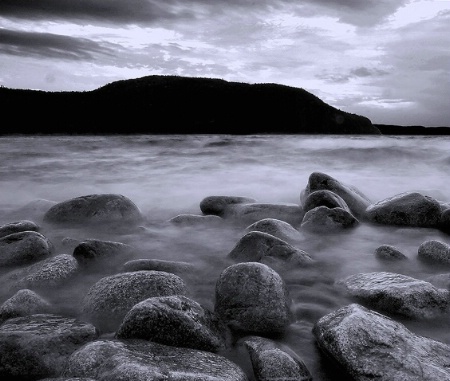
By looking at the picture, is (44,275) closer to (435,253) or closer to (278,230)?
(278,230)

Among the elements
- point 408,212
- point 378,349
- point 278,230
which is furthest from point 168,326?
point 408,212

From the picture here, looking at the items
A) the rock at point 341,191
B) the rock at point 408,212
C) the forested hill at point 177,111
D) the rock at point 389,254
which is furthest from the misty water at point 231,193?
the forested hill at point 177,111

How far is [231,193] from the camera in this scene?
8.39 m

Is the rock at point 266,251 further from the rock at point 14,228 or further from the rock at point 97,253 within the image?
the rock at point 14,228

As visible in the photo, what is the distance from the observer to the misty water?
3.26 metres

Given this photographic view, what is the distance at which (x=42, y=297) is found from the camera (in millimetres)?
3131

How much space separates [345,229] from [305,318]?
89.1 inches

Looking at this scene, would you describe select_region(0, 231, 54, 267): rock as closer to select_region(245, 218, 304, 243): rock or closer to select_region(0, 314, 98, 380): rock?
select_region(0, 314, 98, 380): rock

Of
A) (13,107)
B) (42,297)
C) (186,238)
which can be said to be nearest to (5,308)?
(42,297)

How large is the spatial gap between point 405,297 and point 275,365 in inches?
45.5

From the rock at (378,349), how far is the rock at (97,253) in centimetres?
202

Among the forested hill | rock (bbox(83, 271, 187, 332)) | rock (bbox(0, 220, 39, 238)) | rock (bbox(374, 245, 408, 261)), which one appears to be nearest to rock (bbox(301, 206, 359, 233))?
rock (bbox(374, 245, 408, 261))

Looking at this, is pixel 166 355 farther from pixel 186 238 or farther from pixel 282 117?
pixel 282 117

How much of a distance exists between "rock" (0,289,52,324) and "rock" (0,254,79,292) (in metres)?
0.30
